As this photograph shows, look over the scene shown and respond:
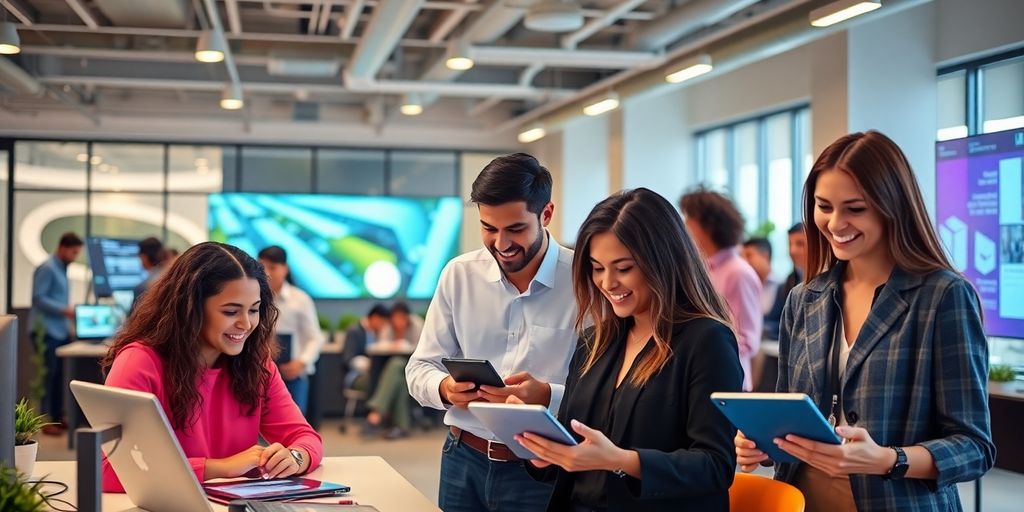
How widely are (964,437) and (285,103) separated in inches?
466

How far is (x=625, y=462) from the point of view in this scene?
6.48 ft

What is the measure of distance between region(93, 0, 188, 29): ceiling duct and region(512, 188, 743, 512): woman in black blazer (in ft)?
18.8

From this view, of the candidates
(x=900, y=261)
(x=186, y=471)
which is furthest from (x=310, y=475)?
(x=900, y=261)

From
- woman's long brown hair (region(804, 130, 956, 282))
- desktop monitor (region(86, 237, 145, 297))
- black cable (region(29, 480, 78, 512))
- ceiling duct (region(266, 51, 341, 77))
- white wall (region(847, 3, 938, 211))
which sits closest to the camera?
woman's long brown hair (region(804, 130, 956, 282))

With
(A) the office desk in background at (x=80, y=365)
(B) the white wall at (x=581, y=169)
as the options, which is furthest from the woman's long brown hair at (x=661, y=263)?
(B) the white wall at (x=581, y=169)

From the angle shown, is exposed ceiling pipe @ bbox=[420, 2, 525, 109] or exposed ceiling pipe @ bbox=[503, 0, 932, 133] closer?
exposed ceiling pipe @ bbox=[503, 0, 932, 133]

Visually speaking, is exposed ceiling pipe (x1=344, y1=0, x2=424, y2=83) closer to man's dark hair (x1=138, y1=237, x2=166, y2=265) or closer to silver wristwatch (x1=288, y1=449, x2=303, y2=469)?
man's dark hair (x1=138, y1=237, x2=166, y2=265)

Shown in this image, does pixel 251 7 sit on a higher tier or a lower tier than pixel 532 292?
higher

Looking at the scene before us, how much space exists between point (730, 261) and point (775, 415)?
9.47 feet

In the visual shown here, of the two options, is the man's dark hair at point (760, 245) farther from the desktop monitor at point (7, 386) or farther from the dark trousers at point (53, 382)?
the desktop monitor at point (7, 386)

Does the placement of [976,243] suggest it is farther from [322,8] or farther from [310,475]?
[322,8]

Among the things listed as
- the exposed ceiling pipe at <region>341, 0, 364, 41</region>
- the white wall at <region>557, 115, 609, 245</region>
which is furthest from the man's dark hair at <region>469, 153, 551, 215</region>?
the white wall at <region>557, 115, 609, 245</region>

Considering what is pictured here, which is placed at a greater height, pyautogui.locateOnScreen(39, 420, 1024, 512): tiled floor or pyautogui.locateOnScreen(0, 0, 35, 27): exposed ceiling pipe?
pyautogui.locateOnScreen(0, 0, 35, 27): exposed ceiling pipe

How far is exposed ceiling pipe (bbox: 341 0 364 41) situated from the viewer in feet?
24.5
